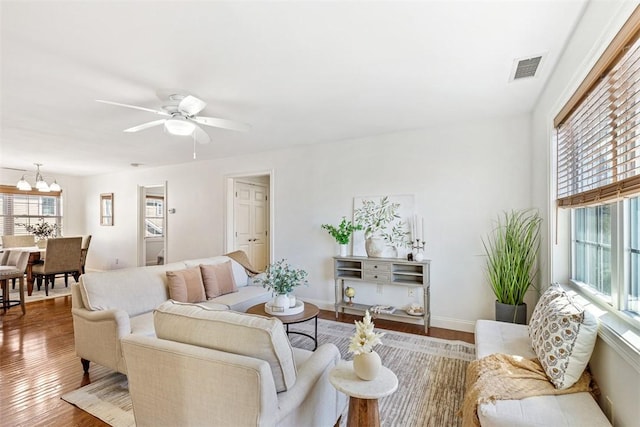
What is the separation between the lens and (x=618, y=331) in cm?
143

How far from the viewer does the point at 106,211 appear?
24.1 feet

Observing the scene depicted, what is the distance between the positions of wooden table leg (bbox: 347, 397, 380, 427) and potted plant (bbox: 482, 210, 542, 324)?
2.16 metres

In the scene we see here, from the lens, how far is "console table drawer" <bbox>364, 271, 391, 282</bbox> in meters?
3.74

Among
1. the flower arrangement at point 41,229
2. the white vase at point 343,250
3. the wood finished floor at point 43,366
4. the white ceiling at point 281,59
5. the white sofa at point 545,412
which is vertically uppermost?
the white ceiling at point 281,59

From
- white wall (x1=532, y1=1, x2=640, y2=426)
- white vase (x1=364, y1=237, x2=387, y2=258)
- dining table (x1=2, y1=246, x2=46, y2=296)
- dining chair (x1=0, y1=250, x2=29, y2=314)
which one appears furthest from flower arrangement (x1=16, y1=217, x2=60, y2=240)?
white wall (x1=532, y1=1, x2=640, y2=426)

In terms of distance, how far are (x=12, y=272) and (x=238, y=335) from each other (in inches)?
178

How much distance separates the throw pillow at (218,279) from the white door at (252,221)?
2079mm

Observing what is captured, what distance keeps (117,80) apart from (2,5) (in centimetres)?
83

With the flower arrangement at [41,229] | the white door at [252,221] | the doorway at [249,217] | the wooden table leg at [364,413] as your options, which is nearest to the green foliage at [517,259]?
the wooden table leg at [364,413]

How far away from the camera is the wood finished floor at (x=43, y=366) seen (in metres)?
2.04

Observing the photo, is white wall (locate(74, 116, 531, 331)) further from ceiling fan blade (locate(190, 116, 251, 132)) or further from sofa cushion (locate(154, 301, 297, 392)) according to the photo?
sofa cushion (locate(154, 301, 297, 392))

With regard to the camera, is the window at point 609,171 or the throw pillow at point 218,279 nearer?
the window at point 609,171

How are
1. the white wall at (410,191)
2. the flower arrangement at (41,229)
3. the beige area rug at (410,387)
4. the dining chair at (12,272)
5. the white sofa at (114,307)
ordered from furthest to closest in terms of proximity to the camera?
the flower arrangement at (41,229) → the dining chair at (12,272) → the white wall at (410,191) → the white sofa at (114,307) → the beige area rug at (410,387)

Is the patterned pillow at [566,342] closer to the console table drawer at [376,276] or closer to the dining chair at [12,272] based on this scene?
the console table drawer at [376,276]
